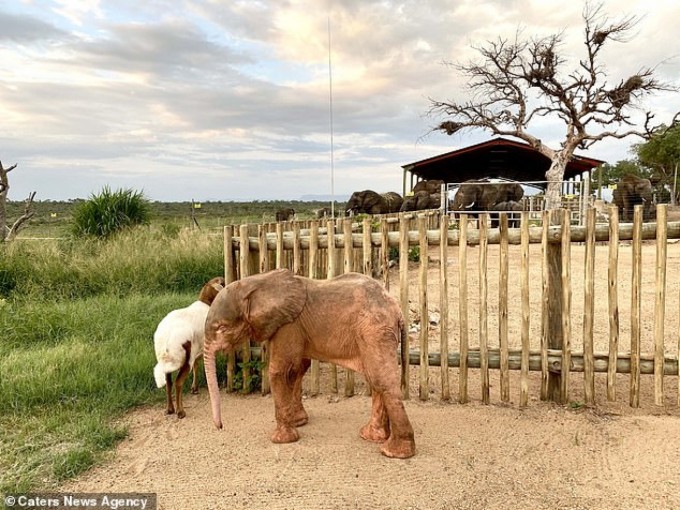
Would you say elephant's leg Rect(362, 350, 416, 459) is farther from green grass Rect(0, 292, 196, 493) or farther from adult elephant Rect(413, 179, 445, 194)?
adult elephant Rect(413, 179, 445, 194)

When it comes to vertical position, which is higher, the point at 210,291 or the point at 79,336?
the point at 210,291

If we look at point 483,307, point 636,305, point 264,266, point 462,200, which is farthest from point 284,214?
point 636,305

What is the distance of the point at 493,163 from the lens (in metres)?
27.9

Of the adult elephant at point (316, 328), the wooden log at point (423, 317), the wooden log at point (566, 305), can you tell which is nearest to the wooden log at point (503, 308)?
the wooden log at point (566, 305)

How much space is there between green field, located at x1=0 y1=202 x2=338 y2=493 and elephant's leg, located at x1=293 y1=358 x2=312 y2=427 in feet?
4.42

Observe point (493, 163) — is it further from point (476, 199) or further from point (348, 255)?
point (348, 255)

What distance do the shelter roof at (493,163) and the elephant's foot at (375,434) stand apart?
21.1m

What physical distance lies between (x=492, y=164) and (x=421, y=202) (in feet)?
24.1

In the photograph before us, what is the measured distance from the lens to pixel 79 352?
496 centimetres

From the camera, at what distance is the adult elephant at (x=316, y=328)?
3.24 m

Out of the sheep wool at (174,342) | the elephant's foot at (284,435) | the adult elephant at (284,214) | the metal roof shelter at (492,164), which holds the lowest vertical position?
the elephant's foot at (284,435)

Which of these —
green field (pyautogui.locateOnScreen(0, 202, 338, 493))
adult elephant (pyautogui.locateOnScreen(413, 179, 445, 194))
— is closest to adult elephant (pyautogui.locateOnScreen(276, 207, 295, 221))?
green field (pyautogui.locateOnScreen(0, 202, 338, 493))

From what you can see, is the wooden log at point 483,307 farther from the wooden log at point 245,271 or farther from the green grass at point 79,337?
the green grass at point 79,337

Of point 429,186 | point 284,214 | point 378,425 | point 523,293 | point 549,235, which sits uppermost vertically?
point 429,186
